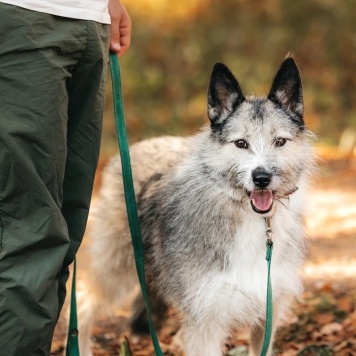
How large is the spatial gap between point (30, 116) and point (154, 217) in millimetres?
1488

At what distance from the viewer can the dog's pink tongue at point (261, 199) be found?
3.44 m

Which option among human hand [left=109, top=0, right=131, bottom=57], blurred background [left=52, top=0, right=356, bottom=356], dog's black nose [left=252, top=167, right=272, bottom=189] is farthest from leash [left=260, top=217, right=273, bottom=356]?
blurred background [left=52, top=0, right=356, bottom=356]

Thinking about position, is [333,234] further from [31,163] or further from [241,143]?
[31,163]

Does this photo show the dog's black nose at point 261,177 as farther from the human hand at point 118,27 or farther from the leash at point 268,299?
the human hand at point 118,27

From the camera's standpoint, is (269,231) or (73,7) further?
(269,231)

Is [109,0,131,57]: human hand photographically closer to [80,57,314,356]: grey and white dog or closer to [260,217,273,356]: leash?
[80,57,314,356]: grey and white dog

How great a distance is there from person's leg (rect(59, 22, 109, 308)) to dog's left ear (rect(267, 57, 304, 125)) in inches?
38.5

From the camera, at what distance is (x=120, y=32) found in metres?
3.57

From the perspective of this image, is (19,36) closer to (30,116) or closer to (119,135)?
(30,116)

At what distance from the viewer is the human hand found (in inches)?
133

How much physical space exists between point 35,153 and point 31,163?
0.16 ft

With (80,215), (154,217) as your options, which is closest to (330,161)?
(154,217)

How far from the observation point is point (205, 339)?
146 inches

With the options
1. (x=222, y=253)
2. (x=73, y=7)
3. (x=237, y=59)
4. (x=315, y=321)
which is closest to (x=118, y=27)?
(x=73, y=7)
